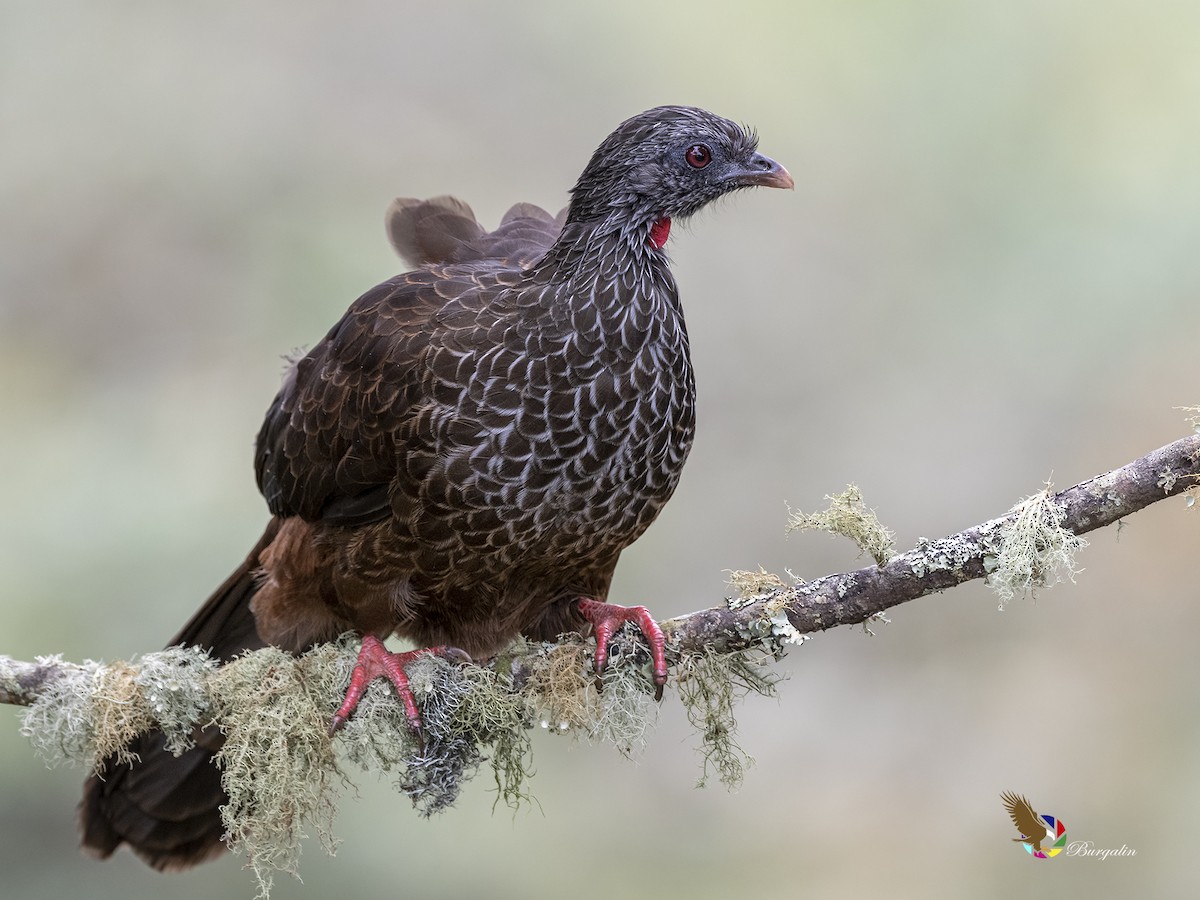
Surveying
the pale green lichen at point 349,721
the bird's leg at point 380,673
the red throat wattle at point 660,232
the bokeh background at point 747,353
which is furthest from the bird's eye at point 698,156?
the bokeh background at point 747,353

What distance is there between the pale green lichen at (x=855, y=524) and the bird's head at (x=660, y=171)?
1073 millimetres

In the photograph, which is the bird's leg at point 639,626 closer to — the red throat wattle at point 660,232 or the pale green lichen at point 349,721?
the pale green lichen at point 349,721

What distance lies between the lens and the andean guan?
366cm

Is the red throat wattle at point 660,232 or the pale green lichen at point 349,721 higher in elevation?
the red throat wattle at point 660,232

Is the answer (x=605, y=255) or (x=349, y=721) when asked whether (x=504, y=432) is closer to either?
(x=605, y=255)

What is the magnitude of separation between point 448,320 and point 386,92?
178 inches

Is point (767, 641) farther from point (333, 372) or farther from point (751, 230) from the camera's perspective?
point (751, 230)

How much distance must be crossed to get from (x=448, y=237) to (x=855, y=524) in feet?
6.57

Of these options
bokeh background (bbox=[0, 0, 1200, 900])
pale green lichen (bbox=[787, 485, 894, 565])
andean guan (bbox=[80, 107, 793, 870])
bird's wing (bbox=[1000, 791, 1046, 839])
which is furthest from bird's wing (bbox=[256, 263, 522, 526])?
bird's wing (bbox=[1000, 791, 1046, 839])

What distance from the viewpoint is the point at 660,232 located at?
13.0 ft

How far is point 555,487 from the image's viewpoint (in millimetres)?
3666

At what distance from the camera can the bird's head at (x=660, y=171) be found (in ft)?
12.6

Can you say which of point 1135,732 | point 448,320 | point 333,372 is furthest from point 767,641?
point 1135,732

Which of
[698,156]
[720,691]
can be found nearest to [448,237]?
[698,156]
